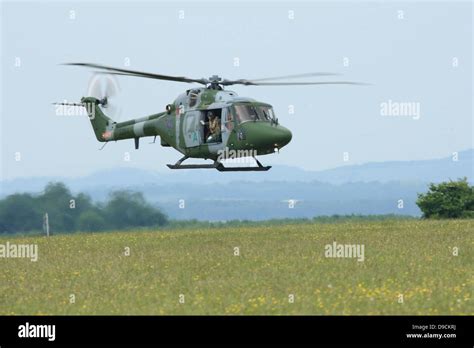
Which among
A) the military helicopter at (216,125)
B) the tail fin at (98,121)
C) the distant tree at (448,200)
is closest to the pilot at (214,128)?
the military helicopter at (216,125)

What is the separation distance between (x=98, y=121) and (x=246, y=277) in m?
22.2

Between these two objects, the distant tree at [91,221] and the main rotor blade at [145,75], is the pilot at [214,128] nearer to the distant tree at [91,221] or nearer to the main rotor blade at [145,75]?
the main rotor blade at [145,75]

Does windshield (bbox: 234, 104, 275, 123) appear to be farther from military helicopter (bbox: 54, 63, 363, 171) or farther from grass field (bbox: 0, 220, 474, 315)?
grass field (bbox: 0, 220, 474, 315)

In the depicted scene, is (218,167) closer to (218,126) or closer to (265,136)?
(218,126)

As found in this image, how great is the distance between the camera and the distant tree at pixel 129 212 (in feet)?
152

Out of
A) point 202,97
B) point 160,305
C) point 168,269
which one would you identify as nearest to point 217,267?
point 168,269

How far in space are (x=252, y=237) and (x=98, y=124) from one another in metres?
11.9

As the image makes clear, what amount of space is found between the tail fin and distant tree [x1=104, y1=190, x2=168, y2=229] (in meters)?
3.98

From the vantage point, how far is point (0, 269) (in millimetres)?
27703

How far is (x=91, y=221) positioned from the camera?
153ft

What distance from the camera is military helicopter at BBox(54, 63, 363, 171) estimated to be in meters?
33.7
